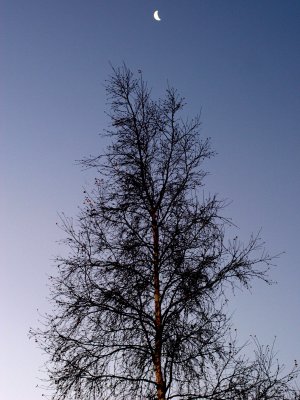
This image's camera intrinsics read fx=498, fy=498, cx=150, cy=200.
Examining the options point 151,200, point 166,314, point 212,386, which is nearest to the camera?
point 212,386

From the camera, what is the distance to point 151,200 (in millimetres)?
10984

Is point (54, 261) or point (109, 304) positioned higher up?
point (54, 261)

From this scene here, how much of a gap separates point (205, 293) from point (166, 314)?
2.88 ft

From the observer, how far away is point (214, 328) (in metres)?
9.52

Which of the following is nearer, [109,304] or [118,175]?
[109,304]

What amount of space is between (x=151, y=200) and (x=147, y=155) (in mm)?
1202

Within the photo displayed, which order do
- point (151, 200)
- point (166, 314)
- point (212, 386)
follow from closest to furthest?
1. point (212, 386)
2. point (166, 314)
3. point (151, 200)

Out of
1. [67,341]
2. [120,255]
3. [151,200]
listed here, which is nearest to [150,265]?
[120,255]

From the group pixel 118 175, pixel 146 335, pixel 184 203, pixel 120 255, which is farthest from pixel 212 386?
pixel 118 175

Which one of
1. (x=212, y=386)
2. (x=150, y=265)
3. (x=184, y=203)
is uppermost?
(x=184, y=203)

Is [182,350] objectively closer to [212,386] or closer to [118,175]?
[212,386]

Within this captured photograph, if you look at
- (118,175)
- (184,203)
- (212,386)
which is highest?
(118,175)

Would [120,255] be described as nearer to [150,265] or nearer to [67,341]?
[150,265]

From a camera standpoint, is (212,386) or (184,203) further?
(184,203)
